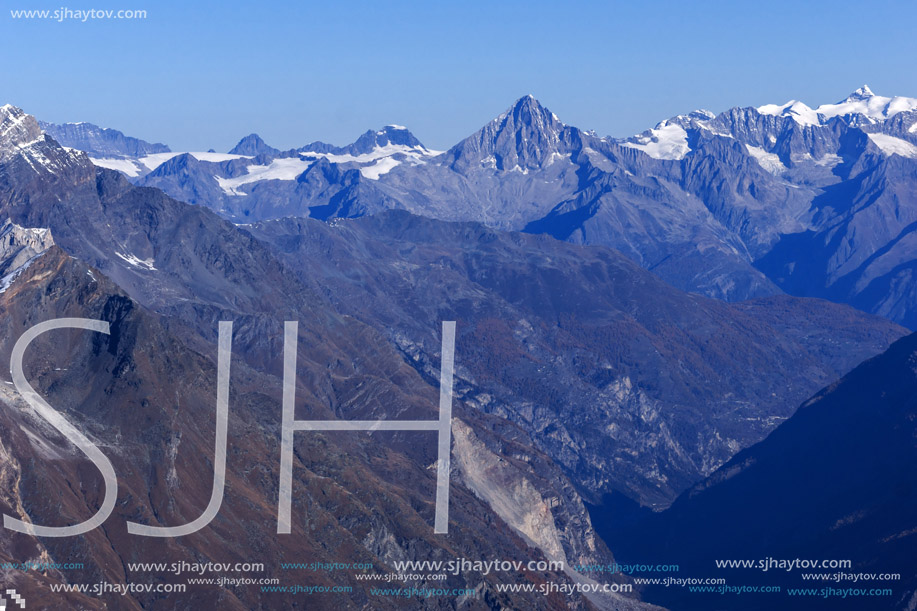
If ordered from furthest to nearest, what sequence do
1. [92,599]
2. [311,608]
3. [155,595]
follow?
[311,608], [155,595], [92,599]

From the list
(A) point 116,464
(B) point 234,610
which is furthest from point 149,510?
(B) point 234,610

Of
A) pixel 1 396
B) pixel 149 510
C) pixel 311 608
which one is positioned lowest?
pixel 311 608

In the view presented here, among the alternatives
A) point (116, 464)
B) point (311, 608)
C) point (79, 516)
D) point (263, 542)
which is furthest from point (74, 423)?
point (311, 608)

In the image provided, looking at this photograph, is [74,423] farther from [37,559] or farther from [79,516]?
[37,559]

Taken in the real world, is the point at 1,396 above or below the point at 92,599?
above

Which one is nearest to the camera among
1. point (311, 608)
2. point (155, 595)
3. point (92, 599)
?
point (92, 599)

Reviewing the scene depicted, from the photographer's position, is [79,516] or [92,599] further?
[79,516]

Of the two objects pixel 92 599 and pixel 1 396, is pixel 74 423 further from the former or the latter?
pixel 92 599

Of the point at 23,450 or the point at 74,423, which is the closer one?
the point at 23,450

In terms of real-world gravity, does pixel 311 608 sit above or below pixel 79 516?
below
